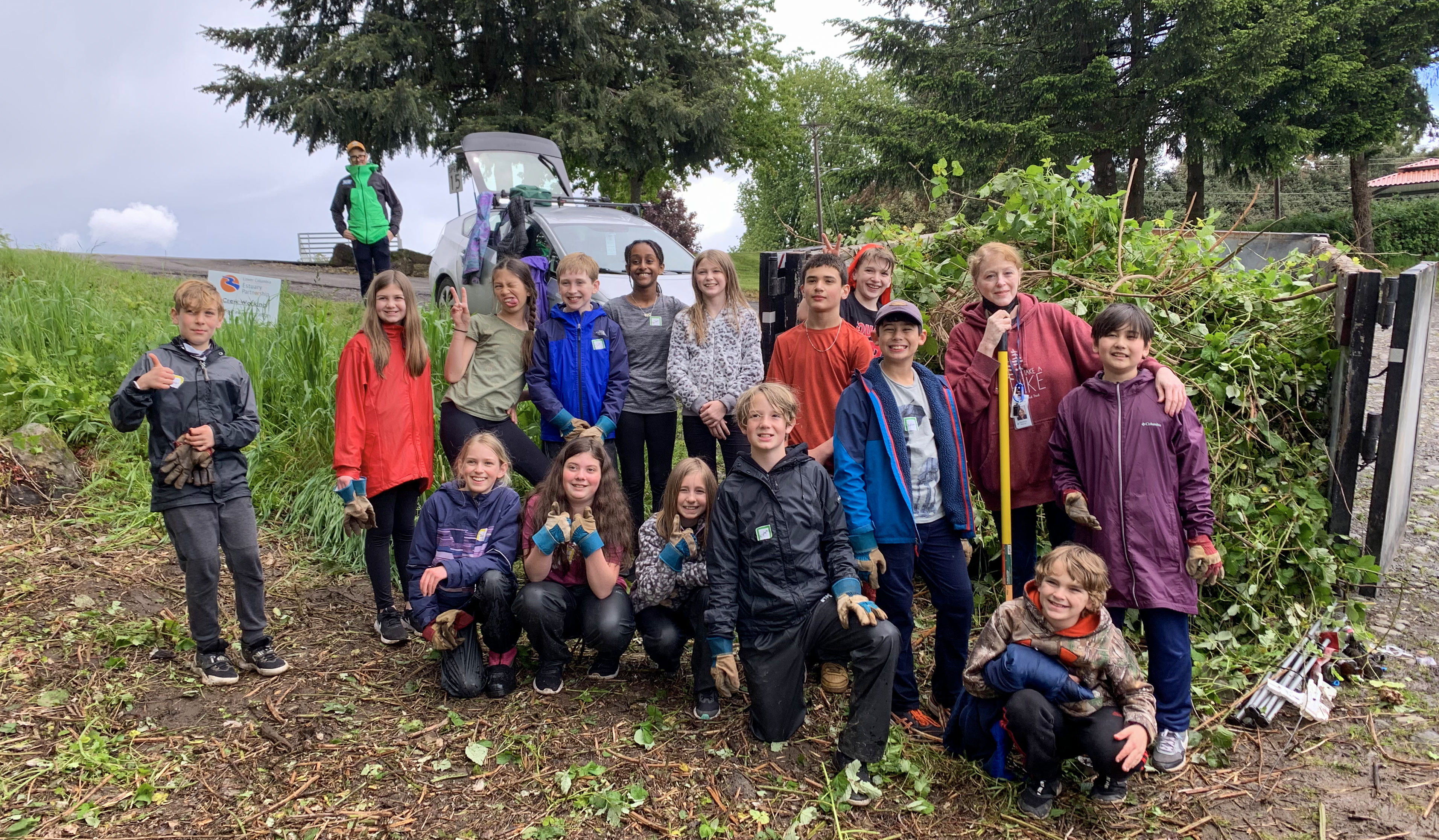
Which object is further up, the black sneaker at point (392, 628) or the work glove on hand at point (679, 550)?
the work glove on hand at point (679, 550)

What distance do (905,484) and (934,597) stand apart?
543 mm

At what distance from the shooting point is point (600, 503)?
3.85 m

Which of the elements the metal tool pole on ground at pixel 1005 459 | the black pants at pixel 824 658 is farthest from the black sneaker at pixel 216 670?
the metal tool pole on ground at pixel 1005 459

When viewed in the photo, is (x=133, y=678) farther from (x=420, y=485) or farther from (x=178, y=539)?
(x=420, y=485)

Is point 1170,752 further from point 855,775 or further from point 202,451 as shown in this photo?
point 202,451

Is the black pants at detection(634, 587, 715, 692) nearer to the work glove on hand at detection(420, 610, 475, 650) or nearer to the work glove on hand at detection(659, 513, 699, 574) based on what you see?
the work glove on hand at detection(659, 513, 699, 574)

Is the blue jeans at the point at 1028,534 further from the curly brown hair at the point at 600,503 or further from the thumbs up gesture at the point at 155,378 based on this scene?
the thumbs up gesture at the point at 155,378

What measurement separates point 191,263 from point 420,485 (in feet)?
63.0

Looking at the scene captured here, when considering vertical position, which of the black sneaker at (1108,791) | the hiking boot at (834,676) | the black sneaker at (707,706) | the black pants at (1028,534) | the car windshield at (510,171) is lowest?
the black sneaker at (1108,791)

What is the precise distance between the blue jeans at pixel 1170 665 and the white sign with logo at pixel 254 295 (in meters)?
6.66

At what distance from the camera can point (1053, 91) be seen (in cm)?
1983

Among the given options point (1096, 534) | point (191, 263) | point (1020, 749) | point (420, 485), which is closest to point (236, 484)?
point (420, 485)

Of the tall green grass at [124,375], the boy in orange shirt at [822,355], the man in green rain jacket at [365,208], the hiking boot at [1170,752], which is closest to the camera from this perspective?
the hiking boot at [1170,752]

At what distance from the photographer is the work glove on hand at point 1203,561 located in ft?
11.0
